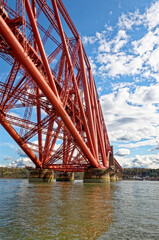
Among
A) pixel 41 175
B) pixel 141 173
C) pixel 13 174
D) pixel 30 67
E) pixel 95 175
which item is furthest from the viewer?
pixel 141 173

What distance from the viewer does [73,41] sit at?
23.1 m

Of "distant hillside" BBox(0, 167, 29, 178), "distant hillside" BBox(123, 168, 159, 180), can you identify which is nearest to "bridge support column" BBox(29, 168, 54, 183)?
"distant hillside" BBox(0, 167, 29, 178)

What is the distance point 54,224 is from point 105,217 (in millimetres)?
1604

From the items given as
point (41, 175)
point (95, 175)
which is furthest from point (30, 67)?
point (95, 175)

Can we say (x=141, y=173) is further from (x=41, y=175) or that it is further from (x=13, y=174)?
(x=41, y=175)

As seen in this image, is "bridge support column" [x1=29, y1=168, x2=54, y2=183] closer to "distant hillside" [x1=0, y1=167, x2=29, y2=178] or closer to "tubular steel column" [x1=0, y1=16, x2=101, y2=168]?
"tubular steel column" [x1=0, y1=16, x2=101, y2=168]

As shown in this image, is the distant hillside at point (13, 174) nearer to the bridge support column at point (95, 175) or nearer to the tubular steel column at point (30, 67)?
the bridge support column at point (95, 175)

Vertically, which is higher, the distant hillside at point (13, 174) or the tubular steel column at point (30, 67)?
the tubular steel column at point (30, 67)

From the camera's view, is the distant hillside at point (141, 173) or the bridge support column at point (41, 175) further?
the distant hillside at point (141, 173)

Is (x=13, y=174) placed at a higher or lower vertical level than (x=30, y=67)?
lower

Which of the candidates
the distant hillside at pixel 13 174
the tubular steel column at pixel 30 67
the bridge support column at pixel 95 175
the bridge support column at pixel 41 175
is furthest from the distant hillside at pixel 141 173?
the tubular steel column at pixel 30 67

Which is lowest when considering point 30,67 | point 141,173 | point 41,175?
point 141,173

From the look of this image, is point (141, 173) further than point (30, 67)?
Yes

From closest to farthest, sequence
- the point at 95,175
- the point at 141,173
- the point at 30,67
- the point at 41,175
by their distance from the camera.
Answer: the point at 30,67
the point at 41,175
the point at 95,175
the point at 141,173
